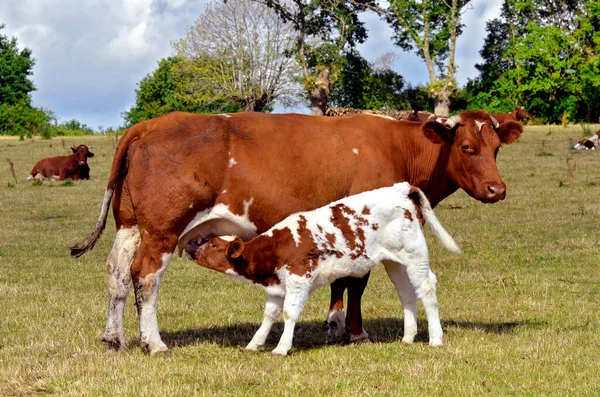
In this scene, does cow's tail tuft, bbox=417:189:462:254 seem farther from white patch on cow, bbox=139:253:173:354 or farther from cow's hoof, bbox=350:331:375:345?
white patch on cow, bbox=139:253:173:354

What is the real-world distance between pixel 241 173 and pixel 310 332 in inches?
83.9

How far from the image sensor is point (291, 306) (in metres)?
7.35

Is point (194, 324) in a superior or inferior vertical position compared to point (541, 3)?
inferior

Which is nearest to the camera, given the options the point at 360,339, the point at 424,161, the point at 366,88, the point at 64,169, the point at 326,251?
the point at 326,251

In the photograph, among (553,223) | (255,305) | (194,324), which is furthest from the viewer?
(553,223)

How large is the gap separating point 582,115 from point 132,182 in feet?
169

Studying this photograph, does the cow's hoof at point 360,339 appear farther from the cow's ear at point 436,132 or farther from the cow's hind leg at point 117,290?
the cow's hind leg at point 117,290

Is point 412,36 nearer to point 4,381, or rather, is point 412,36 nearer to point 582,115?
point 582,115

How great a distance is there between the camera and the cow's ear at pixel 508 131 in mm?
8852

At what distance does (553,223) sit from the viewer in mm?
16766

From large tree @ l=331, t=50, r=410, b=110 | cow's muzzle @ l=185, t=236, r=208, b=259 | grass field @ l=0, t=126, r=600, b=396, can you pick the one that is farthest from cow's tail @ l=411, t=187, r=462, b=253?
large tree @ l=331, t=50, r=410, b=110

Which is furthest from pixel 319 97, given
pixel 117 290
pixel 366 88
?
pixel 117 290

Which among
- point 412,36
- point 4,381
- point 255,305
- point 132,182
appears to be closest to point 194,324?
point 255,305

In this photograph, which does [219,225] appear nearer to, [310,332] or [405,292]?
[310,332]
